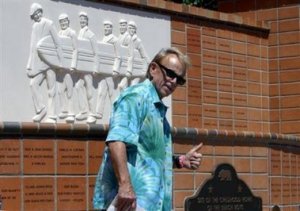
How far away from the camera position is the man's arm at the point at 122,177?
5422 millimetres

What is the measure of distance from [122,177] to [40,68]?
1.87 m

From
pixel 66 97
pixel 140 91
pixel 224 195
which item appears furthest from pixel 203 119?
pixel 140 91

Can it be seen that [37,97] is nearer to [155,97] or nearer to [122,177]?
[155,97]

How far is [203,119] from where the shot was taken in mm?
8781

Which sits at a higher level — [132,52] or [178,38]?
[178,38]

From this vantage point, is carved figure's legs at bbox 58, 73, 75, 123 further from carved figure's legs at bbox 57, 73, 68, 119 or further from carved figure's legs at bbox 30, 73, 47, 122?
carved figure's legs at bbox 30, 73, 47, 122

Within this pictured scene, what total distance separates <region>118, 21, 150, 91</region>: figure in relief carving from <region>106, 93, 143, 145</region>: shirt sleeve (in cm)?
210

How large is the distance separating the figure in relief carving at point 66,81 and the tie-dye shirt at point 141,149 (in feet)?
5.10

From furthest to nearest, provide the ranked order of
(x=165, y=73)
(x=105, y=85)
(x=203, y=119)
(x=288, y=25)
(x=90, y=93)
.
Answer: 1. (x=288, y=25)
2. (x=203, y=119)
3. (x=105, y=85)
4. (x=90, y=93)
5. (x=165, y=73)

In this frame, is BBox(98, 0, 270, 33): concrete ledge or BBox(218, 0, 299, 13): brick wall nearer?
BBox(98, 0, 270, 33): concrete ledge

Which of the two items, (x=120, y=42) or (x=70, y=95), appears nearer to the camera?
(x=70, y=95)

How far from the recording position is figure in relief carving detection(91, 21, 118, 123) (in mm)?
7535

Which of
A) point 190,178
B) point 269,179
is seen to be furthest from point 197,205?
point 269,179

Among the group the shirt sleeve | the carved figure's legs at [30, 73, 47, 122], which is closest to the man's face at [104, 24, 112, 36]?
the carved figure's legs at [30, 73, 47, 122]
